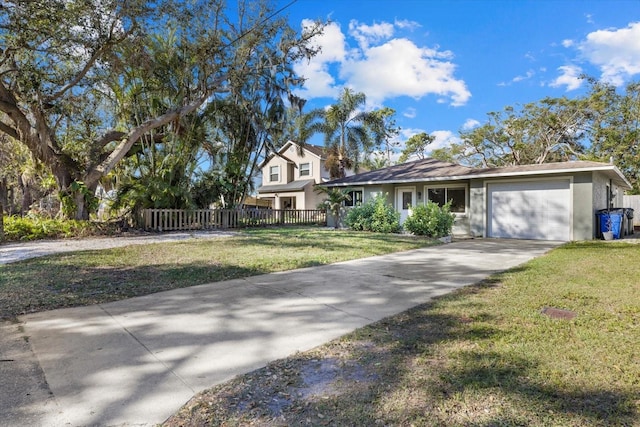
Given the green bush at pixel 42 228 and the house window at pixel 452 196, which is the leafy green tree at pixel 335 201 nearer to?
the house window at pixel 452 196

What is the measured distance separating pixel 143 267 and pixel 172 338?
3789mm

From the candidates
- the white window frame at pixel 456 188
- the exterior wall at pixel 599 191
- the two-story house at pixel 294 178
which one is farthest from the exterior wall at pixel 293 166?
the exterior wall at pixel 599 191

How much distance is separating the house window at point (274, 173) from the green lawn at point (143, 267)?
62.2 feet

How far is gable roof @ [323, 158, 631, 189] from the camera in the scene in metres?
11.8

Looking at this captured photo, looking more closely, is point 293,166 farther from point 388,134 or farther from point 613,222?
point 613,222

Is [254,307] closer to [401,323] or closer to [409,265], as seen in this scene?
[401,323]

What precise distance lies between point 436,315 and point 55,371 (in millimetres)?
3395

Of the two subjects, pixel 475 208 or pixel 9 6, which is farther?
pixel 475 208

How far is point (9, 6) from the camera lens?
6.97 metres

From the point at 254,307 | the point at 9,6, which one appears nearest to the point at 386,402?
the point at 254,307

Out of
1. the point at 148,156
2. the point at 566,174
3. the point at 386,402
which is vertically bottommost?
the point at 386,402

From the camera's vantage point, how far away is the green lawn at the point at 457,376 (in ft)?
6.33

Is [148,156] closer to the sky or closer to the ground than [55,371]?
closer to the sky

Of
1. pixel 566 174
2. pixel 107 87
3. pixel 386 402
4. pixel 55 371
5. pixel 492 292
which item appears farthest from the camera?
→ pixel 107 87
